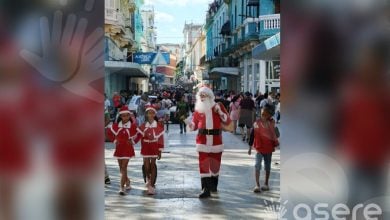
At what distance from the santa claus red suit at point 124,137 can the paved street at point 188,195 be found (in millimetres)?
572

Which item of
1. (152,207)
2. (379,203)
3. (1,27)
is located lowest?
(152,207)

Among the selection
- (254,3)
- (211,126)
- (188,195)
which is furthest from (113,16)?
(188,195)

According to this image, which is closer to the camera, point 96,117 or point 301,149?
point 96,117

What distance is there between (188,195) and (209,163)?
1.73ft

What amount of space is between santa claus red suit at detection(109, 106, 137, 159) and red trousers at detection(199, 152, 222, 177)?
100 centimetres

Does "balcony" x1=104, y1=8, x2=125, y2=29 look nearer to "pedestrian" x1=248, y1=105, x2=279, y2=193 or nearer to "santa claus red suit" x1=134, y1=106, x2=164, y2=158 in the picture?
"santa claus red suit" x1=134, y1=106, x2=164, y2=158

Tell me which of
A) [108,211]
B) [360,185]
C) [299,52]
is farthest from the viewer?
[108,211]

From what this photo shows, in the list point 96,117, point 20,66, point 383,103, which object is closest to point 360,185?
point 383,103

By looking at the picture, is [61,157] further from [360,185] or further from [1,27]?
[360,185]

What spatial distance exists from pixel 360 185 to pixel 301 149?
2.03 feet

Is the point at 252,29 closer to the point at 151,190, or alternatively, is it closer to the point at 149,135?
the point at 149,135

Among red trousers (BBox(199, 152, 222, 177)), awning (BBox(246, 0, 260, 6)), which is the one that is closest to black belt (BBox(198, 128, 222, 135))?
red trousers (BBox(199, 152, 222, 177))

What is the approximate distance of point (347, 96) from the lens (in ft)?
12.3

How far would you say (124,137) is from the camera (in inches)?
290
